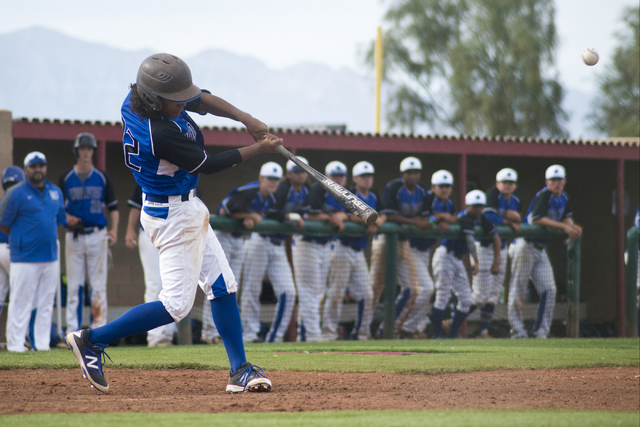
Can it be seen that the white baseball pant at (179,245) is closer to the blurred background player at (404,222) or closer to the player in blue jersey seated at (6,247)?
the player in blue jersey seated at (6,247)

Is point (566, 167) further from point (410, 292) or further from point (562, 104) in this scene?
point (562, 104)

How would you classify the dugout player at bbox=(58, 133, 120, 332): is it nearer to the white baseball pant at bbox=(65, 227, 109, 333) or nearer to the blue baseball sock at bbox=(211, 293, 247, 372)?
the white baseball pant at bbox=(65, 227, 109, 333)

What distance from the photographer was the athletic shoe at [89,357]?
157 inches

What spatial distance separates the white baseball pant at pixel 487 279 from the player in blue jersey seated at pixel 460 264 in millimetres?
72

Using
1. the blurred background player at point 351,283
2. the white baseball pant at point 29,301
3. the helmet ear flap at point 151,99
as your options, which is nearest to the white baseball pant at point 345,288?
the blurred background player at point 351,283

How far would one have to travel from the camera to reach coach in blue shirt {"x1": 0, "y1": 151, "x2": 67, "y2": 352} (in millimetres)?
7102

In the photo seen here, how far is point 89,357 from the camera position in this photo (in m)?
4.02

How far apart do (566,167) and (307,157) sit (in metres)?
4.83

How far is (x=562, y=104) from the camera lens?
96.7 feet

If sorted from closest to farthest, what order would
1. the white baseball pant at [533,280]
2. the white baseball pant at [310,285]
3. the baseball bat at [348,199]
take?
the baseball bat at [348,199]
the white baseball pant at [310,285]
the white baseball pant at [533,280]

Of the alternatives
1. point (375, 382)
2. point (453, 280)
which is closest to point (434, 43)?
point (453, 280)

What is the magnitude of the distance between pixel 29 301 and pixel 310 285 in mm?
2864

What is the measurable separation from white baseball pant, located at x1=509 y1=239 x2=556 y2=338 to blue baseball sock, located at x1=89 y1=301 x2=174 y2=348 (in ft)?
18.9

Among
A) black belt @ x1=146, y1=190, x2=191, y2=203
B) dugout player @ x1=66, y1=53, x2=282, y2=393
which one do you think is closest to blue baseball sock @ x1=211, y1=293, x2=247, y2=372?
dugout player @ x1=66, y1=53, x2=282, y2=393
